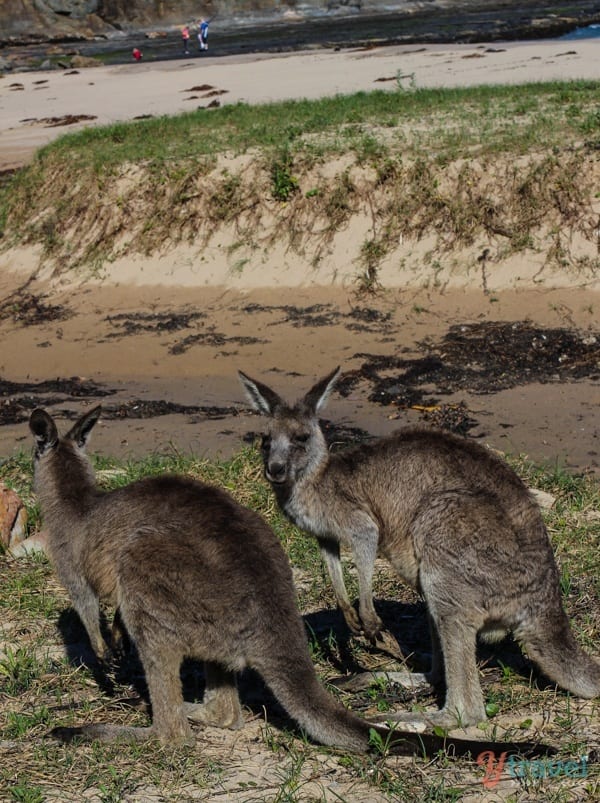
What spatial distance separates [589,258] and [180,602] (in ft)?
27.3

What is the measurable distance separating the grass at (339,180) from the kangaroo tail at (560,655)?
750 cm

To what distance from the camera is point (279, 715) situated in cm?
475

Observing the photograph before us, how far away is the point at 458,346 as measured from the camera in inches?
414

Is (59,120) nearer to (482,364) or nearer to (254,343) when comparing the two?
(254,343)

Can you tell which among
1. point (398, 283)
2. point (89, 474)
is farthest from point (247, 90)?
→ point (89, 474)

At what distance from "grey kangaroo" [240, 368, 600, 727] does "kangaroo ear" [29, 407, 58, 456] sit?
1.06 meters

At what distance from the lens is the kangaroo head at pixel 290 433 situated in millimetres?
5020

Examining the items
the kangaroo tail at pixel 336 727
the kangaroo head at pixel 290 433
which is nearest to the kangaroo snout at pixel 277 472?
the kangaroo head at pixel 290 433

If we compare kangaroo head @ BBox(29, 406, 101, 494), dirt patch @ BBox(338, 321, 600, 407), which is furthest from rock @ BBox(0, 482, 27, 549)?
dirt patch @ BBox(338, 321, 600, 407)

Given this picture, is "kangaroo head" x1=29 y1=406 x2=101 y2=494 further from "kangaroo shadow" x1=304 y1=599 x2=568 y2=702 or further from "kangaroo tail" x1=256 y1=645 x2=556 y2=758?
"kangaroo tail" x1=256 y1=645 x2=556 y2=758

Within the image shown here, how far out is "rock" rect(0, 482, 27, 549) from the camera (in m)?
6.53

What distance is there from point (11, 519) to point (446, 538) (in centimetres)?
316
